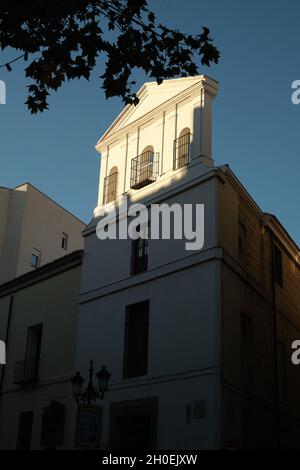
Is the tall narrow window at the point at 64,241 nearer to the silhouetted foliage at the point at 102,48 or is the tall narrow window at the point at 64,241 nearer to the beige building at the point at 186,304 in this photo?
the beige building at the point at 186,304

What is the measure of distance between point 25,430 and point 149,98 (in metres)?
12.9

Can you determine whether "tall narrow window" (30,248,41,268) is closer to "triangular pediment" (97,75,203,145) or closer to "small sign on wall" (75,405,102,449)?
"triangular pediment" (97,75,203,145)

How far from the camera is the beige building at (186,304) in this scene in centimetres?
1794

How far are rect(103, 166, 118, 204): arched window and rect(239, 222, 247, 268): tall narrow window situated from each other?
487 cm

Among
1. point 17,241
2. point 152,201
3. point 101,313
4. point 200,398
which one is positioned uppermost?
point 17,241

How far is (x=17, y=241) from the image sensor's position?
36.2 meters

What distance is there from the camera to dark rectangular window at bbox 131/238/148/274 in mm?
21203

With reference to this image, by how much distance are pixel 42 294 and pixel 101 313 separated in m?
4.32

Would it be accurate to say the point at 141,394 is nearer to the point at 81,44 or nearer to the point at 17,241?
the point at 81,44
